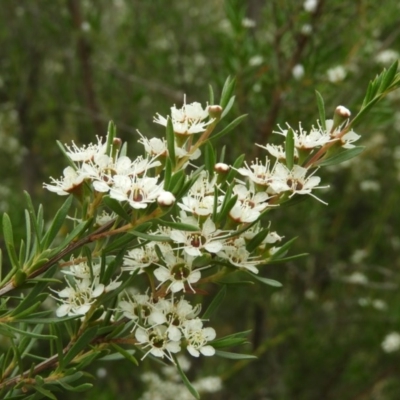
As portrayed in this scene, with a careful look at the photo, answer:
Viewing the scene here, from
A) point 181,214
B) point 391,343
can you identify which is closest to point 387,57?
point 391,343

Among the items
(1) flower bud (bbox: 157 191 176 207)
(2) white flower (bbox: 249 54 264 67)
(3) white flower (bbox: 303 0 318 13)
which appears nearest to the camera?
(1) flower bud (bbox: 157 191 176 207)

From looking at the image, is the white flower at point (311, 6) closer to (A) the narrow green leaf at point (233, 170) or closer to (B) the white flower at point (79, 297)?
(A) the narrow green leaf at point (233, 170)

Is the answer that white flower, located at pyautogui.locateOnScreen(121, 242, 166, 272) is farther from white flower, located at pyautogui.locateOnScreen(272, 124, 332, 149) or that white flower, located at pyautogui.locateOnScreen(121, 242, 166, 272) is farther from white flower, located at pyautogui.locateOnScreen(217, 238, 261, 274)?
white flower, located at pyautogui.locateOnScreen(272, 124, 332, 149)

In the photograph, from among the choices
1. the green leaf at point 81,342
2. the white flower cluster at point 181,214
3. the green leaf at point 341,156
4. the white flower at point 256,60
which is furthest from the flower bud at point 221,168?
the white flower at point 256,60

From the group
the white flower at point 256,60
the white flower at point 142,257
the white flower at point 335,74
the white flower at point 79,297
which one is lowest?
the white flower at point 335,74

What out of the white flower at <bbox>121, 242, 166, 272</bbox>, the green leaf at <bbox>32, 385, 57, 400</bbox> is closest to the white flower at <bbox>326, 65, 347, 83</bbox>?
the white flower at <bbox>121, 242, 166, 272</bbox>

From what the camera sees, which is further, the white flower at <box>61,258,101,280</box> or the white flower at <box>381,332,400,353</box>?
the white flower at <box>381,332,400,353</box>
